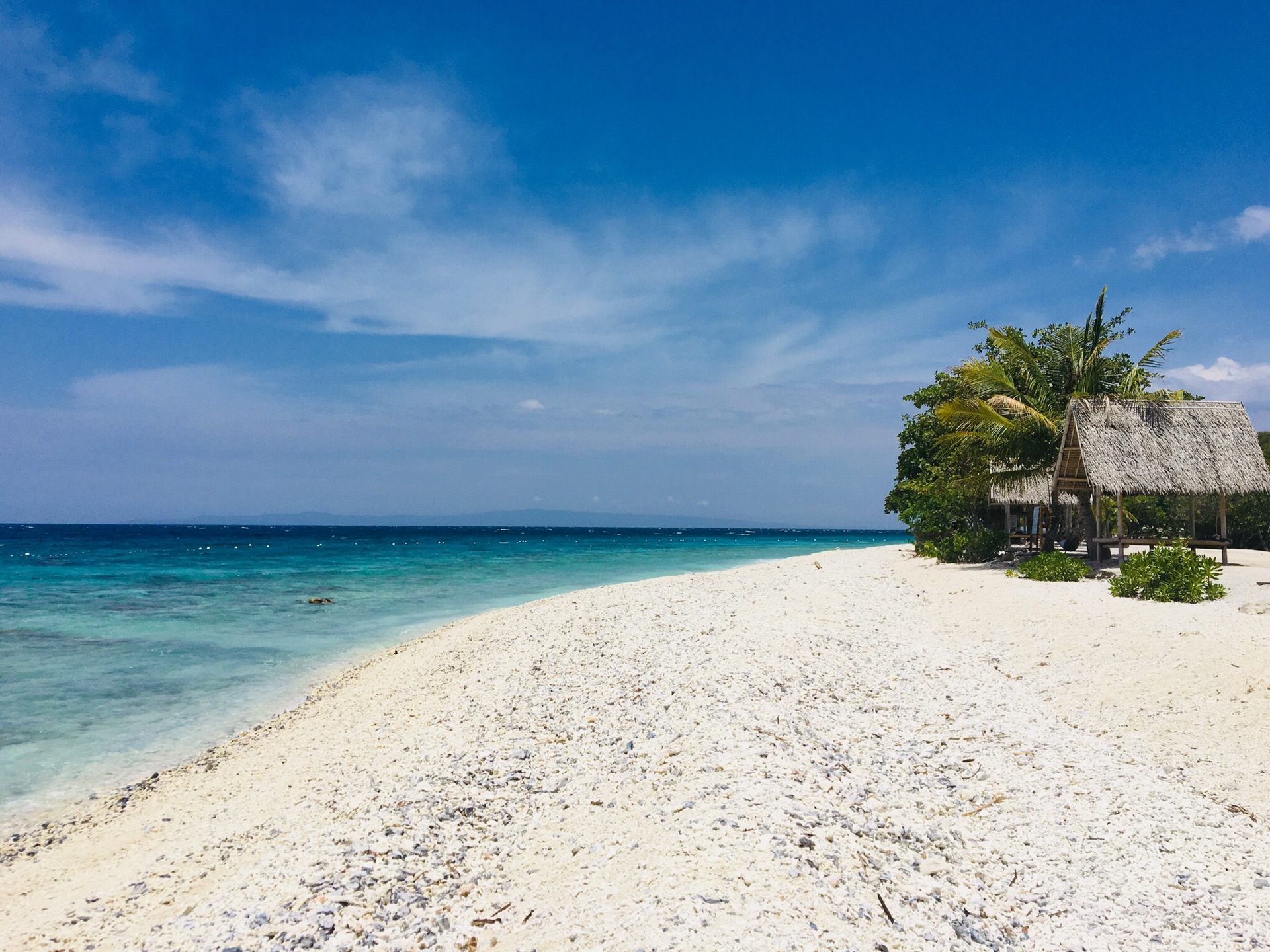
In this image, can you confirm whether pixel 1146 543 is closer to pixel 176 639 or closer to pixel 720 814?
pixel 720 814

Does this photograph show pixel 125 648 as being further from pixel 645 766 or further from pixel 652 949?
pixel 652 949

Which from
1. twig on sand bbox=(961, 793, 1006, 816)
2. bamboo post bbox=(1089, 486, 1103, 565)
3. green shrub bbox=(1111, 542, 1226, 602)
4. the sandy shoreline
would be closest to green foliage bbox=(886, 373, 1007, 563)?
bamboo post bbox=(1089, 486, 1103, 565)

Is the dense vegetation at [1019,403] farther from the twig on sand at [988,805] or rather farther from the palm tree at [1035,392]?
the twig on sand at [988,805]

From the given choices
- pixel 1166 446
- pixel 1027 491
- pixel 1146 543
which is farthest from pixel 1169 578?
pixel 1027 491

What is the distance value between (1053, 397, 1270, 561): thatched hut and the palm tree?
1.52 meters

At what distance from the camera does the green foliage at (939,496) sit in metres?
21.3

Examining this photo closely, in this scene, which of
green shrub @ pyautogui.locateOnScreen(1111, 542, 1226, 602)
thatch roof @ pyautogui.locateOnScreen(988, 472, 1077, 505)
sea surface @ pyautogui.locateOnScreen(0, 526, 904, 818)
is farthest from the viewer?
thatch roof @ pyautogui.locateOnScreen(988, 472, 1077, 505)

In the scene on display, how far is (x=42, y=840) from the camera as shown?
5523 millimetres

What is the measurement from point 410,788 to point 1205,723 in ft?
21.4

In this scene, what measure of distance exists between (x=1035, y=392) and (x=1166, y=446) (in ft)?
13.7

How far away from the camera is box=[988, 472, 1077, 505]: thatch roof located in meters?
20.6

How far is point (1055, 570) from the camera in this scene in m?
14.4

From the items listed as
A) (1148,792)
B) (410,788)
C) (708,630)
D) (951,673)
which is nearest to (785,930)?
(410,788)

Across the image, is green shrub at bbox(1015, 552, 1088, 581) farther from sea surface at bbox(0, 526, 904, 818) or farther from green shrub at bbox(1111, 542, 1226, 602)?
sea surface at bbox(0, 526, 904, 818)
